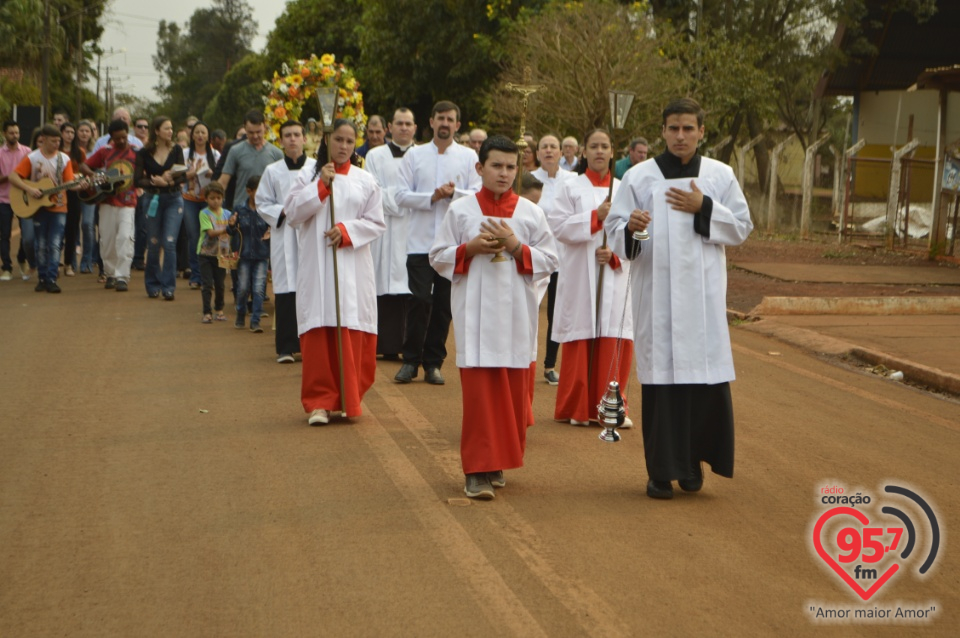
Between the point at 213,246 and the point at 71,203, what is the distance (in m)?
4.62

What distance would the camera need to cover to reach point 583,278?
30.8 feet

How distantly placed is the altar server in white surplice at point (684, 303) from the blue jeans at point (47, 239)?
1068 centimetres

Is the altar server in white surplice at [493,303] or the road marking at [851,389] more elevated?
the altar server in white surplice at [493,303]

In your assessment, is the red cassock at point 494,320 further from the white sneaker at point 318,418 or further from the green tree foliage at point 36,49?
the green tree foliage at point 36,49

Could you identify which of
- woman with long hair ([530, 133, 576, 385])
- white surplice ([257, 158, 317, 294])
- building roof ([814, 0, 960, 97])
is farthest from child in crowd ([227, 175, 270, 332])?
building roof ([814, 0, 960, 97])

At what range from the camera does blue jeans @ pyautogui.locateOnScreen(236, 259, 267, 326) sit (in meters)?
13.3

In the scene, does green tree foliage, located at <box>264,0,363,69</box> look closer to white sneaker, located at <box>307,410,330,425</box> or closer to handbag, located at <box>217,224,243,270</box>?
handbag, located at <box>217,224,243,270</box>

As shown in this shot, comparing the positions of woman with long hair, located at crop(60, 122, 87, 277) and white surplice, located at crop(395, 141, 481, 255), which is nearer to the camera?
white surplice, located at crop(395, 141, 481, 255)

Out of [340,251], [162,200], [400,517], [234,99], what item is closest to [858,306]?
[162,200]

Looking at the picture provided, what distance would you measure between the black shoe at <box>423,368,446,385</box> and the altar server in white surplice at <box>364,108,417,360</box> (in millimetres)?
1000

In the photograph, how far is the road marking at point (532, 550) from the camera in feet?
16.9

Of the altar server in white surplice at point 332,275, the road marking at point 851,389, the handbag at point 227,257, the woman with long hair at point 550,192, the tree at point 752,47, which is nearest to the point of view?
the altar server in white surplice at point 332,275

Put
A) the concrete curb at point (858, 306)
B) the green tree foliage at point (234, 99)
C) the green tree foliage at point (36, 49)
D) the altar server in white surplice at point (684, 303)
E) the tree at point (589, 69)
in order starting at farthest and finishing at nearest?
the green tree foliage at point (234, 99) → the green tree foliage at point (36, 49) → the tree at point (589, 69) → the concrete curb at point (858, 306) → the altar server in white surplice at point (684, 303)

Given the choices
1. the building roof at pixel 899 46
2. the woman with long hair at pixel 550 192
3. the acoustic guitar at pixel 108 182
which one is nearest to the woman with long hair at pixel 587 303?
the woman with long hair at pixel 550 192
